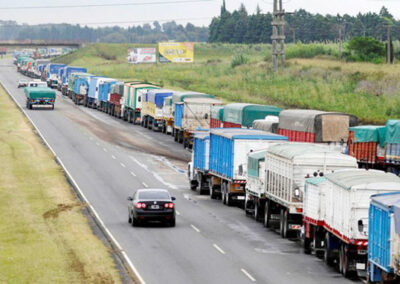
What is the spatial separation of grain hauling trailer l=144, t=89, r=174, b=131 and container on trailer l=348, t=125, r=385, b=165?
32.2 m

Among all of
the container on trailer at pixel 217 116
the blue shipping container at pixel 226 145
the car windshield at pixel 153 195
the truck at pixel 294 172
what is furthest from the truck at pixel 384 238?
the container on trailer at pixel 217 116

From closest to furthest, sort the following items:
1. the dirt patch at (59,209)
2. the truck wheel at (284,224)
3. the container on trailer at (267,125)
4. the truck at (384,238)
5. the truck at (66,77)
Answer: the truck at (384,238) → the truck wheel at (284,224) → the dirt patch at (59,209) → the container on trailer at (267,125) → the truck at (66,77)

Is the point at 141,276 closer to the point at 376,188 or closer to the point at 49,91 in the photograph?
the point at 376,188

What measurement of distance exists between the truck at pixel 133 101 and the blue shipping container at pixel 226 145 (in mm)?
41645

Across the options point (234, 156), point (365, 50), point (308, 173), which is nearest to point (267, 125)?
point (234, 156)

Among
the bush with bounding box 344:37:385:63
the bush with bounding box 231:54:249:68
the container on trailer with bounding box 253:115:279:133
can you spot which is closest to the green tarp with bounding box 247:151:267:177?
the container on trailer with bounding box 253:115:279:133

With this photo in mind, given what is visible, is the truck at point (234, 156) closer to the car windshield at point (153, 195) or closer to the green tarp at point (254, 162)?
the green tarp at point (254, 162)

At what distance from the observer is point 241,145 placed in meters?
43.2

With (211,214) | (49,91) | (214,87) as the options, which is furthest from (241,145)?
(214,87)

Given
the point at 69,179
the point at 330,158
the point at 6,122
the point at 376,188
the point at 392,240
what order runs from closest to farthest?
the point at 392,240 < the point at 376,188 < the point at 330,158 < the point at 69,179 < the point at 6,122

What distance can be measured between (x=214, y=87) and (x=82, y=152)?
198 ft

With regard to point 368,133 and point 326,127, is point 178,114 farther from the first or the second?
point 368,133

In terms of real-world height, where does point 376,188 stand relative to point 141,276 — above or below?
above

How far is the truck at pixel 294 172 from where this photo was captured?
111 ft
